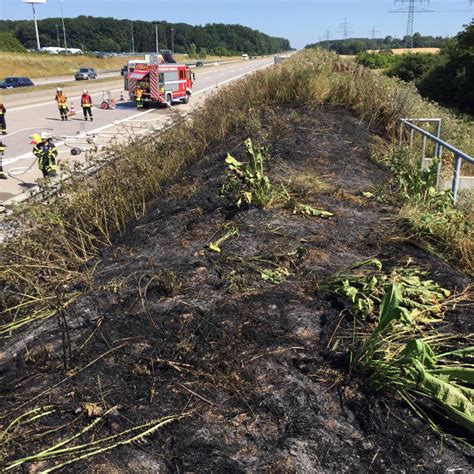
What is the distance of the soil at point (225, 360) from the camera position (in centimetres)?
243

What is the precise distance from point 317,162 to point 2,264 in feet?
15.1

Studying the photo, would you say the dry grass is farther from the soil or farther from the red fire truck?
the red fire truck

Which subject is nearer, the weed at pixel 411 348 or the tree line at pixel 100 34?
the weed at pixel 411 348

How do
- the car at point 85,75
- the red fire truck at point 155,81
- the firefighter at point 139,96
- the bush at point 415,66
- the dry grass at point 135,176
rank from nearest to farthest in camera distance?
the dry grass at point 135,176, the firefighter at point 139,96, the red fire truck at point 155,81, the bush at point 415,66, the car at point 85,75

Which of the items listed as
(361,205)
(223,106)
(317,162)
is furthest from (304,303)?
(223,106)

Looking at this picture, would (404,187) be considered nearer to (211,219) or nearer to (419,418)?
(211,219)

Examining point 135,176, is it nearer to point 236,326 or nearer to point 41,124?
point 236,326

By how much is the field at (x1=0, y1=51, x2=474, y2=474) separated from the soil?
0.01 metres

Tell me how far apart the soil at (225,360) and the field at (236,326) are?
Result: 12 millimetres

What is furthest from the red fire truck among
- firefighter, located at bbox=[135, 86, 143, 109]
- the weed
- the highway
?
the weed

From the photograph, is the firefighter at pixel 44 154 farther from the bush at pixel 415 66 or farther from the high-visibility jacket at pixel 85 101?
the bush at pixel 415 66

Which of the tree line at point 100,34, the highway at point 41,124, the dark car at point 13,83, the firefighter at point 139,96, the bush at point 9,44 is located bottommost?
the highway at point 41,124

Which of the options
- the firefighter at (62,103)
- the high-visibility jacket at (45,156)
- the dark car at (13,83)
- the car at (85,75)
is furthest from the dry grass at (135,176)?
the car at (85,75)

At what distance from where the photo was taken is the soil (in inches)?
95.6
